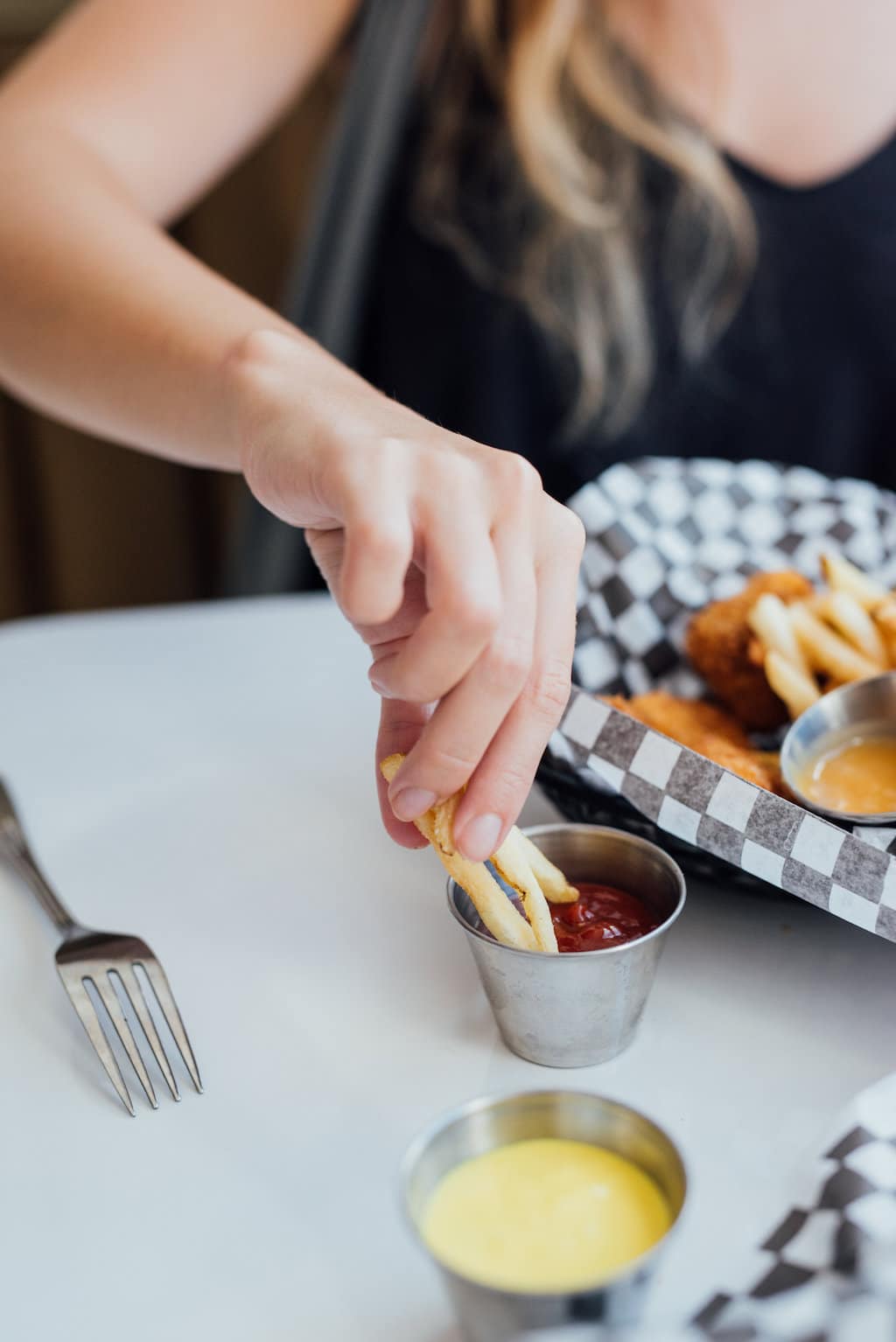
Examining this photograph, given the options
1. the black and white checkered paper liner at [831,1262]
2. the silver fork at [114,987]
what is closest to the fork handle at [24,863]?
the silver fork at [114,987]

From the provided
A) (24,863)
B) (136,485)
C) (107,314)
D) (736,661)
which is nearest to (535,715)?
(736,661)

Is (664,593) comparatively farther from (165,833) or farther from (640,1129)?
(640,1129)

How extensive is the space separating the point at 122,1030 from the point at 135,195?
116 centimetres

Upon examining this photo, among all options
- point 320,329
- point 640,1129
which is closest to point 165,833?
point 640,1129

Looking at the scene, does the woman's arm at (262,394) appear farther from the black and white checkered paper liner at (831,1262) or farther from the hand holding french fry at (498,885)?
the black and white checkered paper liner at (831,1262)

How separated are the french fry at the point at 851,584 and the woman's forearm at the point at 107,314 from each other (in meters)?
0.49

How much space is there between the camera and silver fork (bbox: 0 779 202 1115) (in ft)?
2.59

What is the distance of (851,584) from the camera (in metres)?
1.07

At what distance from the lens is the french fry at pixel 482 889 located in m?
0.73

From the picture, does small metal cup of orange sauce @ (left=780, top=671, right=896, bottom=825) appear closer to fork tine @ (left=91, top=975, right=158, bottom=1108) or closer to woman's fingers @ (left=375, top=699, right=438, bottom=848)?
woman's fingers @ (left=375, top=699, right=438, bottom=848)

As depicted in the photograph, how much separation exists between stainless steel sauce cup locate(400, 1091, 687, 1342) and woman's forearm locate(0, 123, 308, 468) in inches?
21.7

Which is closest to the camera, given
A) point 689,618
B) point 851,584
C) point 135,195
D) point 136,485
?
point 851,584

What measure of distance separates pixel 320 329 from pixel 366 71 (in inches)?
14.2

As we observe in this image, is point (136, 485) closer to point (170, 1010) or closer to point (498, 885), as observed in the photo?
point (170, 1010)
